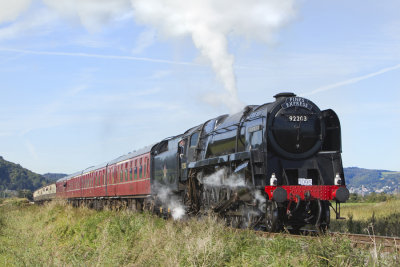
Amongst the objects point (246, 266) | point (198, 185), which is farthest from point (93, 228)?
point (246, 266)

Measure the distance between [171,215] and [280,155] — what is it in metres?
7.50

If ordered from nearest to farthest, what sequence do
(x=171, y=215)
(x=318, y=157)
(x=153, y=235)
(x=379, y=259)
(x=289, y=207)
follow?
(x=379, y=259) < (x=153, y=235) < (x=289, y=207) < (x=318, y=157) < (x=171, y=215)

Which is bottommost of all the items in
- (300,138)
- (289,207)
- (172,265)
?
(172,265)

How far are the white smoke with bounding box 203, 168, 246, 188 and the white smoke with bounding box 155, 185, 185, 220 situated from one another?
2.71m

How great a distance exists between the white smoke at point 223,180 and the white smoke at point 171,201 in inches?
107

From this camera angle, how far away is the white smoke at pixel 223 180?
44.2ft

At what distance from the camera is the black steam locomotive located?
40.8 ft

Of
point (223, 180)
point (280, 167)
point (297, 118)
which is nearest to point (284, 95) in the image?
point (297, 118)

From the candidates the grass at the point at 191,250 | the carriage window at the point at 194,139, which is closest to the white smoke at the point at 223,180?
the carriage window at the point at 194,139

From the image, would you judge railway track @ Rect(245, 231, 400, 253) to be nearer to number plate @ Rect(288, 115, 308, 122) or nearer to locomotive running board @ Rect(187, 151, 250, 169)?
locomotive running board @ Rect(187, 151, 250, 169)

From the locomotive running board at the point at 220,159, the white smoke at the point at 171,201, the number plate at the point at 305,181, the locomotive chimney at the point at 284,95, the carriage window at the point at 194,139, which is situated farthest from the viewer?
the white smoke at the point at 171,201

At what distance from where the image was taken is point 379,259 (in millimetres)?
6629

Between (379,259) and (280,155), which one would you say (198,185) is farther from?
(379,259)

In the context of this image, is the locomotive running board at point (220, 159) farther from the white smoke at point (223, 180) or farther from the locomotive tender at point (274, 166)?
the white smoke at point (223, 180)
